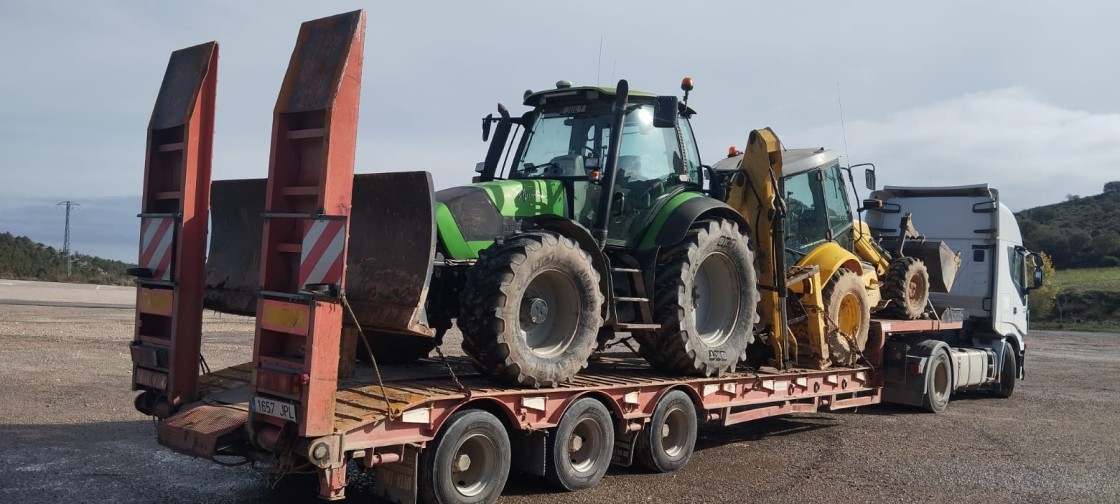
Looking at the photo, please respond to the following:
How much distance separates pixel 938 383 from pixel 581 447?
784 cm

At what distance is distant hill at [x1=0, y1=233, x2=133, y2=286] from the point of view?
1486 inches

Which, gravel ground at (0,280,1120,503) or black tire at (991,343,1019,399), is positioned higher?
black tire at (991,343,1019,399)

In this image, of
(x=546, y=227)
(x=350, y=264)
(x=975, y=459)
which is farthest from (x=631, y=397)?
(x=975, y=459)

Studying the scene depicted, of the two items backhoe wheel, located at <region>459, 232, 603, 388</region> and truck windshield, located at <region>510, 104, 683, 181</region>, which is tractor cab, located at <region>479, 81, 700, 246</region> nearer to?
truck windshield, located at <region>510, 104, 683, 181</region>

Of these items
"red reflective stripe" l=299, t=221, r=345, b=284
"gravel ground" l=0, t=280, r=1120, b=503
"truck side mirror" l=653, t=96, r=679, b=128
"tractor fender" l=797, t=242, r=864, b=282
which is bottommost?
A: "gravel ground" l=0, t=280, r=1120, b=503

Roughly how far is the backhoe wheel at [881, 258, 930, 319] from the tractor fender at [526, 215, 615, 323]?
6.46m

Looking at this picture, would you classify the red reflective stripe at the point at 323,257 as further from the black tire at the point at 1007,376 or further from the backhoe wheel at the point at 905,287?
the black tire at the point at 1007,376

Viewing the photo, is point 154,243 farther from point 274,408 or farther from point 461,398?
point 461,398

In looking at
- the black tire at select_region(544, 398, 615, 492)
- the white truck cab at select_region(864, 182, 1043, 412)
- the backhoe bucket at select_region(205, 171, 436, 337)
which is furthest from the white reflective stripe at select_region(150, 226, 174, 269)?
the white truck cab at select_region(864, 182, 1043, 412)

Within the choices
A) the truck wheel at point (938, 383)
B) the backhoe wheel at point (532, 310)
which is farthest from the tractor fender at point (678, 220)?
the truck wheel at point (938, 383)

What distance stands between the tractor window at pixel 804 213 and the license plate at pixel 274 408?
275 inches

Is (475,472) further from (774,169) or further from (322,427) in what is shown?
(774,169)

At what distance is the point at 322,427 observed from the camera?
5.13 m

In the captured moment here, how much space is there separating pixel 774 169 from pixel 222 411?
588 cm
